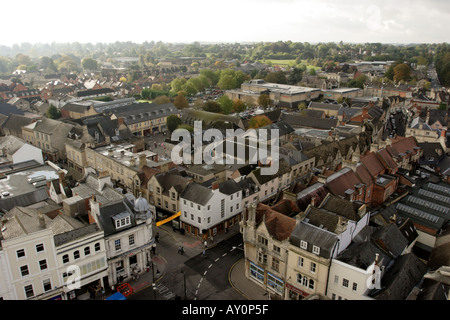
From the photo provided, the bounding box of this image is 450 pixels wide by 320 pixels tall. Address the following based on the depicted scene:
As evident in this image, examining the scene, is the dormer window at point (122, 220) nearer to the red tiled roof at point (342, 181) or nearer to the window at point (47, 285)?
the window at point (47, 285)

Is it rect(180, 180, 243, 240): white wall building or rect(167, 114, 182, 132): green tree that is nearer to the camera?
rect(180, 180, 243, 240): white wall building

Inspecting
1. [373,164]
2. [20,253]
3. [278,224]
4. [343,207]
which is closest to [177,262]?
[278,224]

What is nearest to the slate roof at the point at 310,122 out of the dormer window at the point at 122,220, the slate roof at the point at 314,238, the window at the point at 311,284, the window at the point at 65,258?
the slate roof at the point at 314,238

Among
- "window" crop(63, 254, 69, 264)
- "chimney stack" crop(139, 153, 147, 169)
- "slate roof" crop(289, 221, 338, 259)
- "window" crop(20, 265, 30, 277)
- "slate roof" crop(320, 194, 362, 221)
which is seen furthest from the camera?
"chimney stack" crop(139, 153, 147, 169)

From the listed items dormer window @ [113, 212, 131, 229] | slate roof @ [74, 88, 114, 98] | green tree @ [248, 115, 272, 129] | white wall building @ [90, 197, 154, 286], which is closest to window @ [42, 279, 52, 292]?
white wall building @ [90, 197, 154, 286]

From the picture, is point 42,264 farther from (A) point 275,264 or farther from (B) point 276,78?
(B) point 276,78

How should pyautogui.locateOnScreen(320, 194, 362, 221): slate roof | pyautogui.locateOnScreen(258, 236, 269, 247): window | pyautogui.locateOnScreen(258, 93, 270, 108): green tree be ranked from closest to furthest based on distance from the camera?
1. pyautogui.locateOnScreen(258, 236, 269, 247): window
2. pyautogui.locateOnScreen(320, 194, 362, 221): slate roof
3. pyautogui.locateOnScreen(258, 93, 270, 108): green tree

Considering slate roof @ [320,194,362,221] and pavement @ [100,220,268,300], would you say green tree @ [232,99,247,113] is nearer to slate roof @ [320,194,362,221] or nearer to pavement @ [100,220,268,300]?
pavement @ [100,220,268,300]
